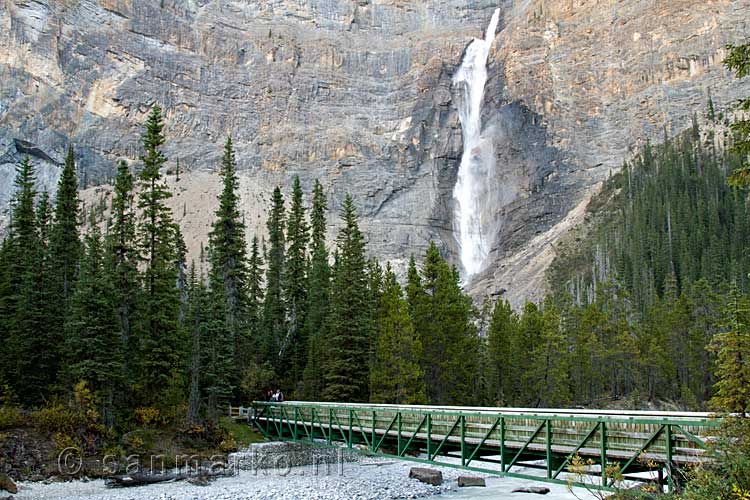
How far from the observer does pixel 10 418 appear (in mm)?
27672

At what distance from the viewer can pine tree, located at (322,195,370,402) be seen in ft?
133

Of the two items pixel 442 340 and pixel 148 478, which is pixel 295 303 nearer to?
pixel 442 340

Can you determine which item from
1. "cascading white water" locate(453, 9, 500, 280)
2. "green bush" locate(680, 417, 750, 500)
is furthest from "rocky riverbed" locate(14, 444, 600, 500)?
"cascading white water" locate(453, 9, 500, 280)

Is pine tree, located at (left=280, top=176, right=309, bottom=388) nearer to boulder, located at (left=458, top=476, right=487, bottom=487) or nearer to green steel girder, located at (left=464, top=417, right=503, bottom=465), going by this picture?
boulder, located at (left=458, top=476, right=487, bottom=487)

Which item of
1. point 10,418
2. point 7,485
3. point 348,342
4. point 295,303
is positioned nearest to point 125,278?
point 10,418

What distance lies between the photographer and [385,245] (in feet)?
410

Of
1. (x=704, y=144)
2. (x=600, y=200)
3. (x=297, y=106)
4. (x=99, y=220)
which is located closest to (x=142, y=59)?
(x=297, y=106)

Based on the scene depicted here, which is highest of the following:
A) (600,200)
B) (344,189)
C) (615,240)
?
Result: (344,189)

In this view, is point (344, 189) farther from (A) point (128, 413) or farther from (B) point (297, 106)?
(A) point (128, 413)

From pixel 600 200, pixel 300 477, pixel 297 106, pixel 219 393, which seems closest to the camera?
pixel 300 477

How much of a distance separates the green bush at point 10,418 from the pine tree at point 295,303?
800 inches

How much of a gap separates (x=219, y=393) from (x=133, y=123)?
110 m

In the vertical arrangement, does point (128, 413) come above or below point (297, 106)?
below

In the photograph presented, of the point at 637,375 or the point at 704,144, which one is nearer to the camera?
the point at 637,375
